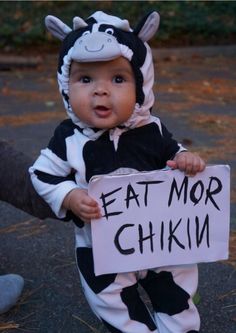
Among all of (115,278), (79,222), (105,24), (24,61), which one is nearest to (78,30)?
(105,24)

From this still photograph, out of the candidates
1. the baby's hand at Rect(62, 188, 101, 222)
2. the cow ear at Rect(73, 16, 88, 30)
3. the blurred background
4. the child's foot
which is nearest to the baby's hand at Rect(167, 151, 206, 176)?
the baby's hand at Rect(62, 188, 101, 222)

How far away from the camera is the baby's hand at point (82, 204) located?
7.45 feet

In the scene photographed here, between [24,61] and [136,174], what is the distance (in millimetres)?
7680

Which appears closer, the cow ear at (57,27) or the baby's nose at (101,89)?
the baby's nose at (101,89)

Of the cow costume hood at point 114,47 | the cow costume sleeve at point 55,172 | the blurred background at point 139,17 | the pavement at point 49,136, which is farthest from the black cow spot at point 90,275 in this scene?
the blurred background at point 139,17

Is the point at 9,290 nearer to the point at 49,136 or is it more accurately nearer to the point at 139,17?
the point at 49,136

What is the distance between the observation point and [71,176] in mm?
2389

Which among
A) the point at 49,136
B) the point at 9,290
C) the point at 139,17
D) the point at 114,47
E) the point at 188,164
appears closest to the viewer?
the point at 114,47

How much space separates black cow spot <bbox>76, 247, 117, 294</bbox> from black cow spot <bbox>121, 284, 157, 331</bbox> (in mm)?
65

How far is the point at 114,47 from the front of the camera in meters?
2.23

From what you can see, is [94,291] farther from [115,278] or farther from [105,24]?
[105,24]

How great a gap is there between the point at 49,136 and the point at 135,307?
3.60 m

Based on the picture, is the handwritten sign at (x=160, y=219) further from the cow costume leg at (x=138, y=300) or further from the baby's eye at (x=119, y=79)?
the baby's eye at (x=119, y=79)

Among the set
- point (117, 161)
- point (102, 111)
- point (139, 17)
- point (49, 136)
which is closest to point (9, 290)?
point (117, 161)
